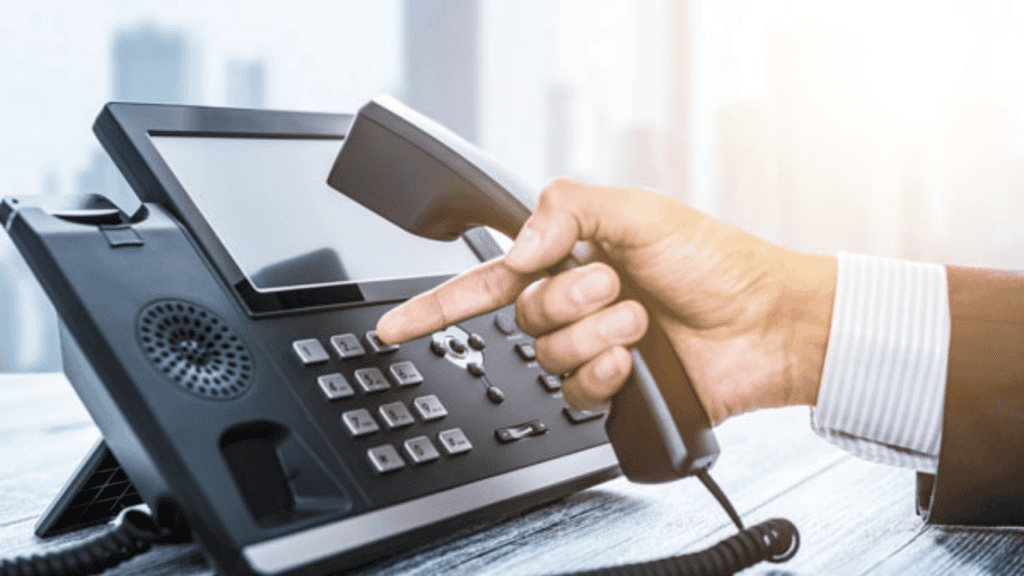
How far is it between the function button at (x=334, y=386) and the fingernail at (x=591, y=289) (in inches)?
4.7

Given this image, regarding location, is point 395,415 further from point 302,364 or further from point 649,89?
point 649,89

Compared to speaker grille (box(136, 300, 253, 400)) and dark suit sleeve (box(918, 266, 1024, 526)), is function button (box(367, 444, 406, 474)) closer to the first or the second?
speaker grille (box(136, 300, 253, 400))

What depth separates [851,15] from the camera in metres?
2.05

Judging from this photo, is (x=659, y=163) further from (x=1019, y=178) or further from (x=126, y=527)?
(x=126, y=527)

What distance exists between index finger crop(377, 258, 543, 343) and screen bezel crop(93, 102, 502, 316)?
0.10 feet

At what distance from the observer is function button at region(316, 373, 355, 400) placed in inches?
15.4

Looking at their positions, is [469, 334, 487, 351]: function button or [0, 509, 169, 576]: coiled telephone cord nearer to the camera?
[0, 509, 169, 576]: coiled telephone cord

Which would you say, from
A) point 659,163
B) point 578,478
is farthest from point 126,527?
point 659,163

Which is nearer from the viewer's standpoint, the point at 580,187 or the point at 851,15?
the point at 580,187

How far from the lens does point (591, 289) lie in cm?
46

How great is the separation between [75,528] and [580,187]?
27cm

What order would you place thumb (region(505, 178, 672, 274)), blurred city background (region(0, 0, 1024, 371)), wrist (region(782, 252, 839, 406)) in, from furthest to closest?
blurred city background (region(0, 0, 1024, 371)) → wrist (region(782, 252, 839, 406)) → thumb (region(505, 178, 672, 274))

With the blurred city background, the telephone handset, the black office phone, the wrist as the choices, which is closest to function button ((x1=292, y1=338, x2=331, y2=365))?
the black office phone

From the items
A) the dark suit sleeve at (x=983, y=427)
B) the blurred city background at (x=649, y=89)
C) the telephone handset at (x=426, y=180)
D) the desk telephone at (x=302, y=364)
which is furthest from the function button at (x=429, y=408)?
the blurred city background at (x=649, y=89)
